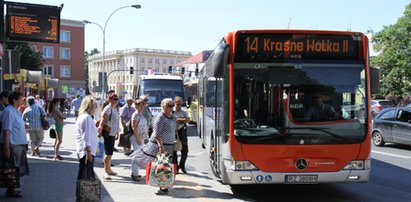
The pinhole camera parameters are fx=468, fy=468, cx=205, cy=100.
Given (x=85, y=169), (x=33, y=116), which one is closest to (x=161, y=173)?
(x=85, y=169)

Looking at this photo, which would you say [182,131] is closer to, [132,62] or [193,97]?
[193,97]

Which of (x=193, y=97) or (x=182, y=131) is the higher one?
(x=193, y=97)

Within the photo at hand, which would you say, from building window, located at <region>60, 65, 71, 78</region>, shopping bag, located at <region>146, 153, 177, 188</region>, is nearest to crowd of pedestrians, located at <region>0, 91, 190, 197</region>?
shopping bag, located at <region>146, 153, 177, 188</region>

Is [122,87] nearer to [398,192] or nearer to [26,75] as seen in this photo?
[26,75]

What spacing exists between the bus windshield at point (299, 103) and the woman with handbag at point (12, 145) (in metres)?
3.51

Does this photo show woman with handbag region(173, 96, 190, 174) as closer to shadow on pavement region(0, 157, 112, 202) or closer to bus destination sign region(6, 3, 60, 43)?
shadow on pavement region(0, 157, 112, 202)

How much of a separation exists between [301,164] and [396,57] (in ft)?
146

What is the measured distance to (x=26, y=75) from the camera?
100 feet

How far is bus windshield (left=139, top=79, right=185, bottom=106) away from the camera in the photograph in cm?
2251

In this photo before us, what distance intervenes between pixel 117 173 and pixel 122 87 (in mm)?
131306

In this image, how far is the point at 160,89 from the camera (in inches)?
893

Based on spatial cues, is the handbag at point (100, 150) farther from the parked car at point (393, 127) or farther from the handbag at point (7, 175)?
the parked car at point (393, 127)

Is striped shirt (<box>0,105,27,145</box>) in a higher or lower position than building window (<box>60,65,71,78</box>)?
lower

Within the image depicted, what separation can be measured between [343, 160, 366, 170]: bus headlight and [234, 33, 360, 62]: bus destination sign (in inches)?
67.5
